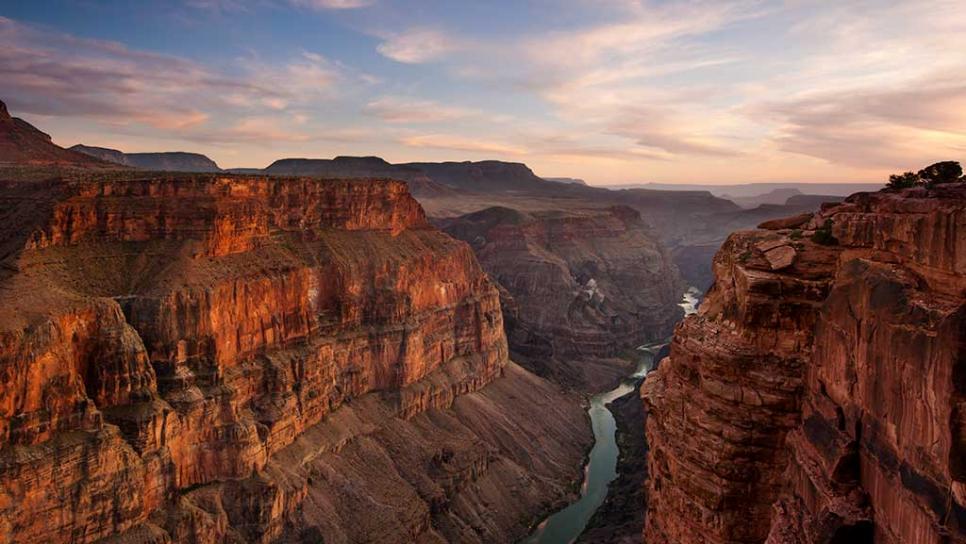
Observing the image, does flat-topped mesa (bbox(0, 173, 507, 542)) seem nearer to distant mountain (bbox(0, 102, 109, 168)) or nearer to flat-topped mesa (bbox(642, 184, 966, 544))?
flat-topped mesa (bbox(642, 184, 966, 544))

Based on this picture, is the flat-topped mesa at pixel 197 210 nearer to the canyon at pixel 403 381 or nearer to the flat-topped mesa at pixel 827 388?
→ the canyon at pixel 403 381

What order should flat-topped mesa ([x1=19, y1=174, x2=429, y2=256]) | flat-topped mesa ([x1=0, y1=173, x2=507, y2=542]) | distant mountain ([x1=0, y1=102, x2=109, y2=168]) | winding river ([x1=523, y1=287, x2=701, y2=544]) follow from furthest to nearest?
distant mountain ([x1=0, y1=102, x2=109, y2=168]) → winding river ([x1=523, y1=287, x2=701, y2=544]) → flat-topped mesa ([x1=19, y1=174, x2=429, y2=256]) → flat-topped mesa ([x1=0, y1=173, x2=507, y2=542])

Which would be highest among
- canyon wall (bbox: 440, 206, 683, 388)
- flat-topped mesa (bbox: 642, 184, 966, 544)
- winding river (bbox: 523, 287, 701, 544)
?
flat-topped mesa (bbox: 642, 184, 966, 544)

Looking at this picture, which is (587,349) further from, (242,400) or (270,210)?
(242,400)

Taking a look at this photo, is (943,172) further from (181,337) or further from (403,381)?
(403,381)

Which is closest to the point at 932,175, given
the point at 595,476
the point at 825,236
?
the point at 825,236

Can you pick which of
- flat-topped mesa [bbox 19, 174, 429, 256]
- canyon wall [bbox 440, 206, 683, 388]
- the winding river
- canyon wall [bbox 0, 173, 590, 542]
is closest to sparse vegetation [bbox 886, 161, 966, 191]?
the winding river
